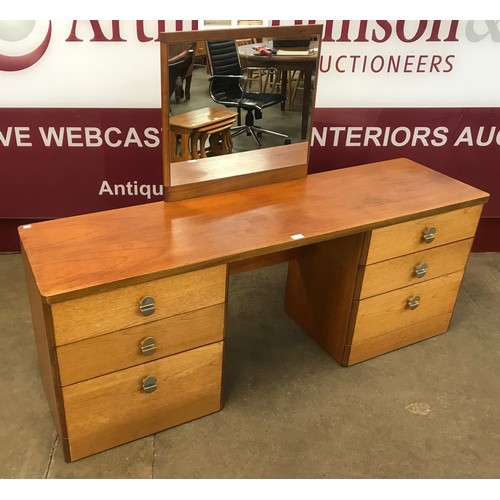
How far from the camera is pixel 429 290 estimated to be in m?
2.50

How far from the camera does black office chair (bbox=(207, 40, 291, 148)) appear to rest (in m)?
2.15

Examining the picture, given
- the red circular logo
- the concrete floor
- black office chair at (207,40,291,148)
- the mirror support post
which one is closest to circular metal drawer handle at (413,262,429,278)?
the concrete floor

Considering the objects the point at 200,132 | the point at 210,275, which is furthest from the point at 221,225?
the point at 200,132

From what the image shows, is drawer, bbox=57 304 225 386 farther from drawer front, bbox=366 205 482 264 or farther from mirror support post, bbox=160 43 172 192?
drawer front, bbox=366 205 482 264

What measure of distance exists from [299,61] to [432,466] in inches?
65.2

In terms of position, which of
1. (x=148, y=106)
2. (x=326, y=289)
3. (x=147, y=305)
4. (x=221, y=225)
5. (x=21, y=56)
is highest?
(x=21, y=56)

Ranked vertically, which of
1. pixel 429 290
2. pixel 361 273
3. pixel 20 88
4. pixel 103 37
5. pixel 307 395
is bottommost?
pixel 307 395

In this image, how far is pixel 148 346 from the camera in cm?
188

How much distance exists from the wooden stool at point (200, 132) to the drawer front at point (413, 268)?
786 millimetres

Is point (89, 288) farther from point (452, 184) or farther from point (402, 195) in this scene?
point (452, 184)

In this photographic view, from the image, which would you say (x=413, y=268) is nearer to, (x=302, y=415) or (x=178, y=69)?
(x=302, y=415)

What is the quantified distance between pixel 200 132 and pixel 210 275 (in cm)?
65

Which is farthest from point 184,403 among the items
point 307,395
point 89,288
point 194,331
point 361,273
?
point 361,273

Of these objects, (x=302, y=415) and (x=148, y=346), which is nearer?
(x=148, y=346)
